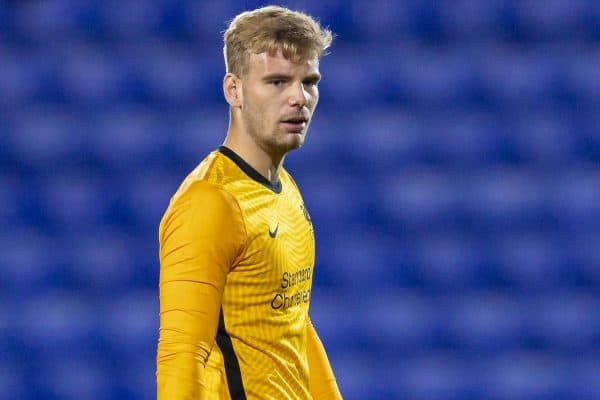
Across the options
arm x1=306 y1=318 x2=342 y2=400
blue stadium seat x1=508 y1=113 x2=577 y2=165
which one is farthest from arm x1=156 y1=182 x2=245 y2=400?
blue stadium seat x1=508 y1=113 x2=577 y2=165

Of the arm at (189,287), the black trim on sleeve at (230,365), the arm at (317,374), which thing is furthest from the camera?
the arm at (317,374)

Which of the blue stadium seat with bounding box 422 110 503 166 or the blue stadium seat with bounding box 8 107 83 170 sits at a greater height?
the blue stadium seat with bounding box 8 107 83 170

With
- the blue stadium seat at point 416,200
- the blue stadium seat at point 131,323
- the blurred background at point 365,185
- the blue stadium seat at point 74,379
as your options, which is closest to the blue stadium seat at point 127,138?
the blurred background at point 365,185

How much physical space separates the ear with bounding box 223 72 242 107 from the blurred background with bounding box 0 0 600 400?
1.89m

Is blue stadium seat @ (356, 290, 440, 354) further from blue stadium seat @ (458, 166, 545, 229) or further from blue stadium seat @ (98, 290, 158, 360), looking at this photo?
blue stadium seat @ (98, 290, 158, 360)

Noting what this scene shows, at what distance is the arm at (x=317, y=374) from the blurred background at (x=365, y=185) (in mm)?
1630

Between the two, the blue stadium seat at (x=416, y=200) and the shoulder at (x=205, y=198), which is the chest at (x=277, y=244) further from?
the blue stadium seat at (x=416, y=200)

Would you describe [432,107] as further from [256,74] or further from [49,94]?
[256,74]

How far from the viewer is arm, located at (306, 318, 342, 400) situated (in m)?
1.66

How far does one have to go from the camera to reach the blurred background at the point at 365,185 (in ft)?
10.9

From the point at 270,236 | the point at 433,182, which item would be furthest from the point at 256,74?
the point at 433,182

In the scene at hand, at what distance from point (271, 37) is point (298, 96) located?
81 millimetres

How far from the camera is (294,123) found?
148 centimetres

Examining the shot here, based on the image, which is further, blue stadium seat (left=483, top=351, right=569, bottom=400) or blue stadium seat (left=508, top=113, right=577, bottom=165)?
blue stadium seat (left=508, top=113, right=577, bottom=165)
